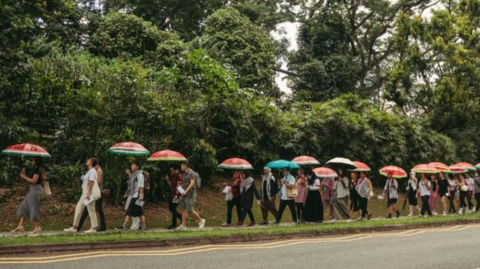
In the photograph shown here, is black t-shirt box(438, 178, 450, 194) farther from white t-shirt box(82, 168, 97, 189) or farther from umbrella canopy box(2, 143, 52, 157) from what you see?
umbrella canopy box(2, 143, 52, 157)

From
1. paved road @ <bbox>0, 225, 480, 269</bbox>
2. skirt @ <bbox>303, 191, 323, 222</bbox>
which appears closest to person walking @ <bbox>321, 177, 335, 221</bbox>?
skirt @ <bbox>303, 191, 323, 222</bbox>

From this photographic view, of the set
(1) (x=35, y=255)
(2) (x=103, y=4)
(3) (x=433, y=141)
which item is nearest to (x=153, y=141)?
(1) (x=35, y=255)

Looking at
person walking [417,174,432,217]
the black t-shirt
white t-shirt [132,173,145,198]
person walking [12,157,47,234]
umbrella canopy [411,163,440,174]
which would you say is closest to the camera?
person walking [12,157,47,234]

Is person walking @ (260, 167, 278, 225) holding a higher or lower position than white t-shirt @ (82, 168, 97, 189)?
lower

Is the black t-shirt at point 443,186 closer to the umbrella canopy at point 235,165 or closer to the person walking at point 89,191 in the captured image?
the umbrella canopy at point 235,165

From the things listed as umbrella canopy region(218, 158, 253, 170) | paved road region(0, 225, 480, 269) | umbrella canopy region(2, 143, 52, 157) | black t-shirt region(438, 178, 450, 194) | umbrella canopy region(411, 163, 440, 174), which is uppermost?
umbrella canopy region(2, 143, 52, 157)

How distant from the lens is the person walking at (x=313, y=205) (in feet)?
55.7

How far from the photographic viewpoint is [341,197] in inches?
706

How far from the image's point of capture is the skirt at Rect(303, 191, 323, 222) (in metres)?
17.0

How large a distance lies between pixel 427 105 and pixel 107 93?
2414cm

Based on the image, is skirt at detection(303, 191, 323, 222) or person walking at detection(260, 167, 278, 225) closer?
person walking at detection(260, 167, 278, 225)

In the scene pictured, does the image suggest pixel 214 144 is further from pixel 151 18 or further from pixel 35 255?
pixel 151 18

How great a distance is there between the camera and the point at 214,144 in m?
22.2

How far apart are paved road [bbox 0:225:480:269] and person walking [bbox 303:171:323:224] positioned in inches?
173
